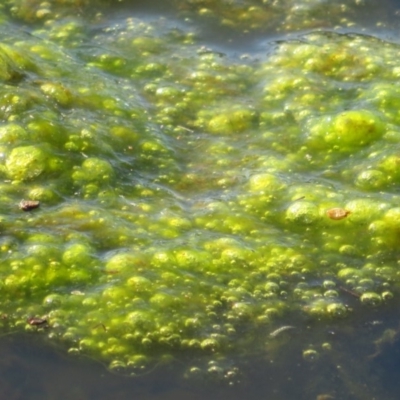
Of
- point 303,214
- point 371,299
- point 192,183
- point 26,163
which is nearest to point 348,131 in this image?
point 303,214

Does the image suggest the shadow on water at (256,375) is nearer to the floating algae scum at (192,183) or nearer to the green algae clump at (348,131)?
the floating algae scum at (192,183)

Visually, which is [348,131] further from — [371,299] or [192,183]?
[371,299]

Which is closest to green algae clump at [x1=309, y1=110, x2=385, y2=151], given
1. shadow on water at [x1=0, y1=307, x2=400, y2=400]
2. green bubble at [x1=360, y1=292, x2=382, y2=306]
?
green bubble at [x1=360, y1=292, x2=382, y2=306]

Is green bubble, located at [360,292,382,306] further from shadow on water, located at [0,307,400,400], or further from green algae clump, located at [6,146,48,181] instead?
green algae clump, located at [6,146,48,181]

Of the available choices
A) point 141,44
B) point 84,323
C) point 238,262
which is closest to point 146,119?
point 141,44

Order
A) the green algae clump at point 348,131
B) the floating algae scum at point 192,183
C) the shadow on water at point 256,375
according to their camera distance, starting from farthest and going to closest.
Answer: the green algae clump at point 348,131 < the floating algae scum at point 192,183 < the shadow on water at point 256,375

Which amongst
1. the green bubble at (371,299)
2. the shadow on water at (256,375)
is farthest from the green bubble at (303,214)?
the shadow on water at (256,375)
